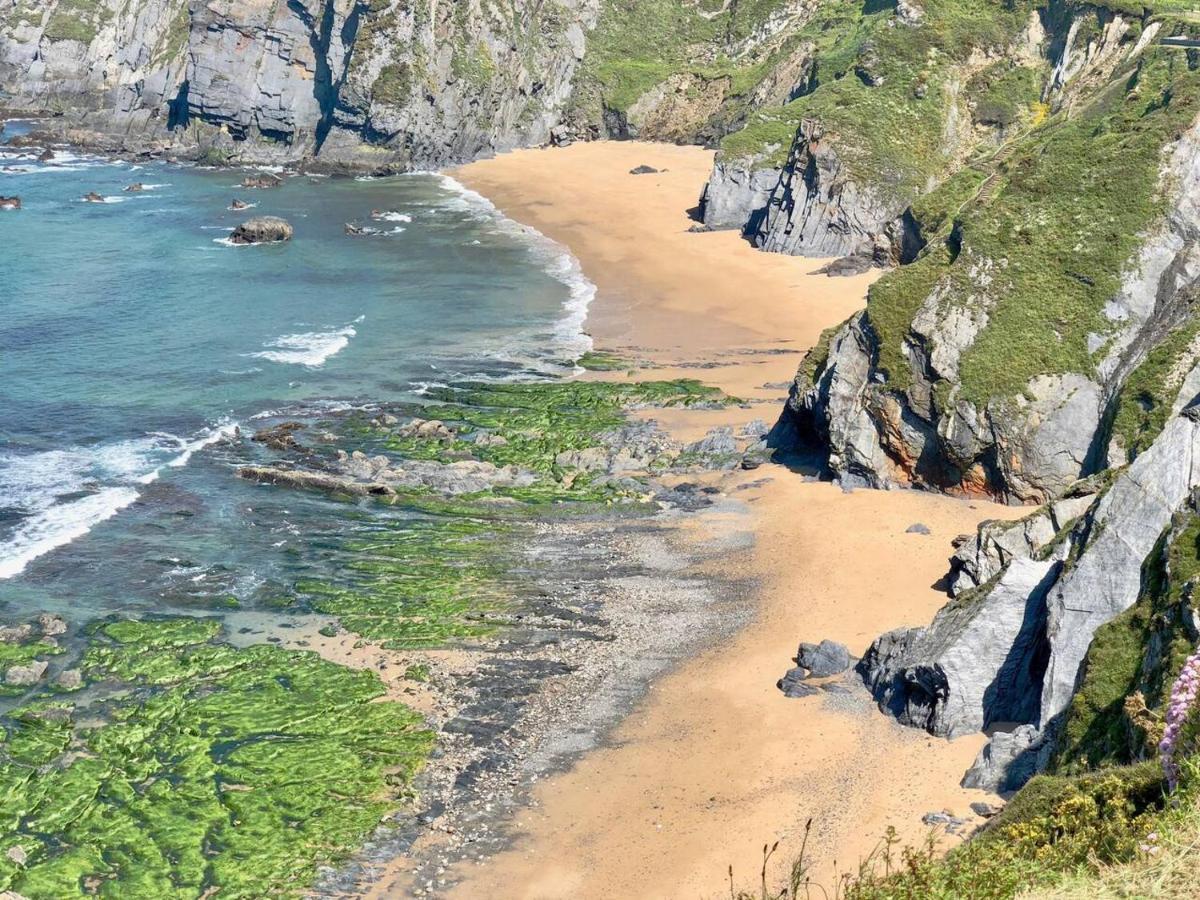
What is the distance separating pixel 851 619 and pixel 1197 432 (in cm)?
941

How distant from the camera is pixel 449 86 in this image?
104 meters

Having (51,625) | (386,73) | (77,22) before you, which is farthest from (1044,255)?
(77,22)

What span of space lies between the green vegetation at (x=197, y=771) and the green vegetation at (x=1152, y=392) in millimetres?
18665

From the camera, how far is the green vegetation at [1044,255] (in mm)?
37281

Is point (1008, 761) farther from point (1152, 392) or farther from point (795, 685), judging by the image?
point (1152, 392)

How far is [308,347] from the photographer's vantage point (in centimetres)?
5638

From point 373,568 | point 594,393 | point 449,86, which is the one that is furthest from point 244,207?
point 373,568

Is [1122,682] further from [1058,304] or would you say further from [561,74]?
[561,74]

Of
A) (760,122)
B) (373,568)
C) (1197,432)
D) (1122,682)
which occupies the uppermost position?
(760,122)

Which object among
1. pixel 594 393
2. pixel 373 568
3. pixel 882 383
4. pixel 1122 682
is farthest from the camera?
pixel 594 393

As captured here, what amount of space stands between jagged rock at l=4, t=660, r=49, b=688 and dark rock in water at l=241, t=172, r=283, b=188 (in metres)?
71.7

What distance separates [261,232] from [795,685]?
191ft

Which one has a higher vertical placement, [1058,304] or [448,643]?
[1058,304]

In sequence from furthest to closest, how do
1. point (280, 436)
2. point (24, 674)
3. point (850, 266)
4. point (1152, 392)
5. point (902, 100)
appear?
point (902, 100) → point (850, 266) → point (280, 436) → point (1152, 392) → point (24, 674)
